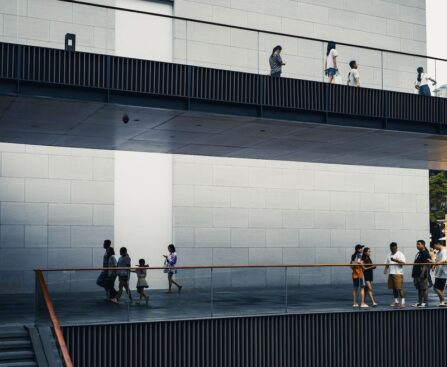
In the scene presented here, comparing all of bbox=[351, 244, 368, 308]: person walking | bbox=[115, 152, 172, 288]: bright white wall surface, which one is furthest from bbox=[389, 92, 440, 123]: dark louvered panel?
bbox=[115, 152, 172, 288]: bright white wall surface

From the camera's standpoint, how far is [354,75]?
1886cm

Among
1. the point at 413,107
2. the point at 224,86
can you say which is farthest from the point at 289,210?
the point at 224,86

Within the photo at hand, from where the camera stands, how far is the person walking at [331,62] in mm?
18719

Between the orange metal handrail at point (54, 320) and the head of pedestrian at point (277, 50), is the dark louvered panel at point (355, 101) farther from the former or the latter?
the orange metal handrail at point (54, 320)

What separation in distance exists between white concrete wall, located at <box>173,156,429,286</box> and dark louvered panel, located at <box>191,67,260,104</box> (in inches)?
328

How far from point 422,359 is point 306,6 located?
15370 millimetres

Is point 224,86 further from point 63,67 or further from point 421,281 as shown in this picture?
point 421,281

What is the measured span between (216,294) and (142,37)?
6651 millimetres

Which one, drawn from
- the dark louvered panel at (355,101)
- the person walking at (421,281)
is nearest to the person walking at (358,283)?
the person walking at (421,281)

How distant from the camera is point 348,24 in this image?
2845 cm

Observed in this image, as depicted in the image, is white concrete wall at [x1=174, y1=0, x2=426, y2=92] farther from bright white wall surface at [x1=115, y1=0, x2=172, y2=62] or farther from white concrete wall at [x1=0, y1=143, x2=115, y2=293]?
white concrete wall at [x1=0, y1=143, x2=115, y2=293]

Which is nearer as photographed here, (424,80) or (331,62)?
(331,62)

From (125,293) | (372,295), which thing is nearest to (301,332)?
(372,295)

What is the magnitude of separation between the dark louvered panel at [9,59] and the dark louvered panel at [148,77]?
84.6 inches
